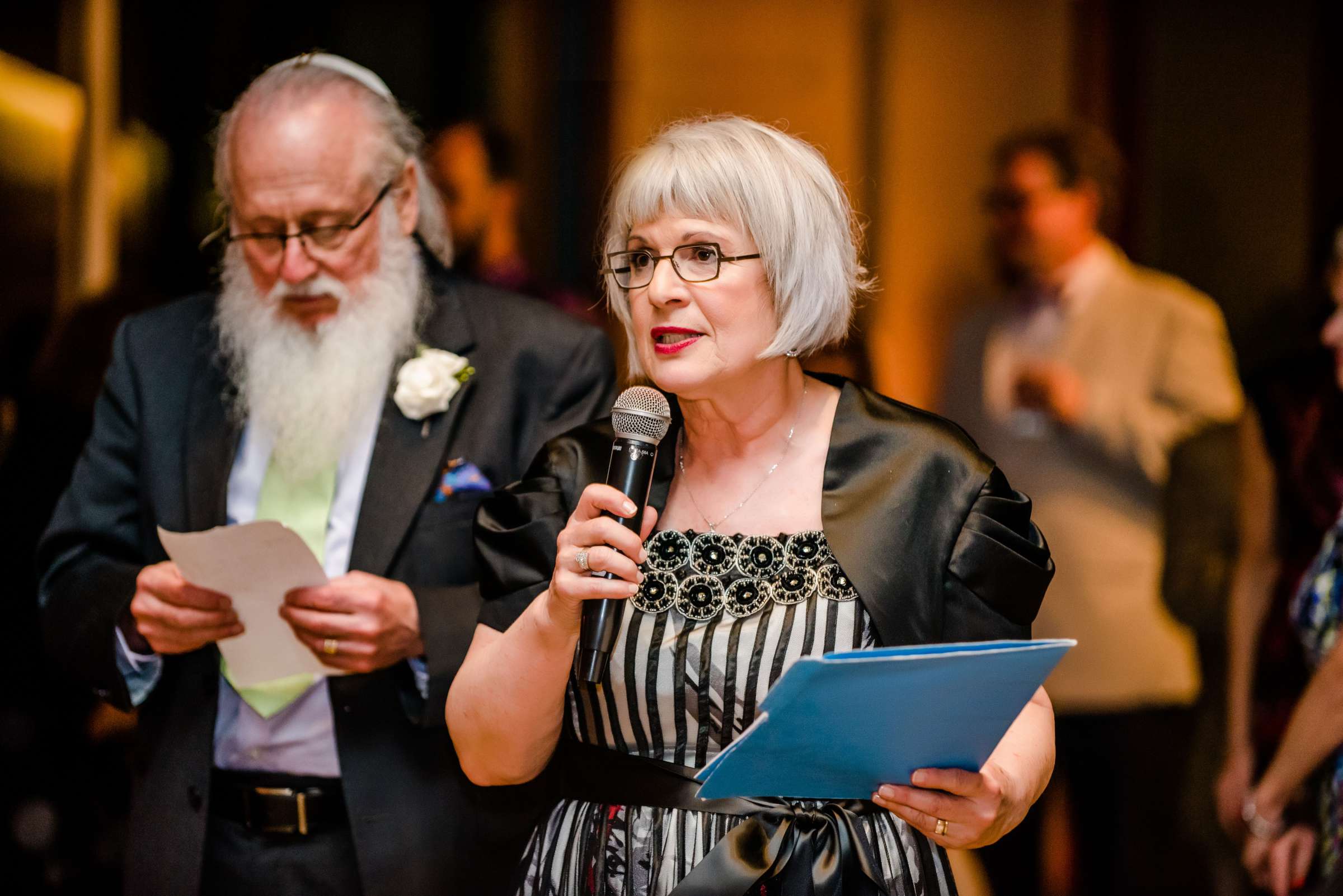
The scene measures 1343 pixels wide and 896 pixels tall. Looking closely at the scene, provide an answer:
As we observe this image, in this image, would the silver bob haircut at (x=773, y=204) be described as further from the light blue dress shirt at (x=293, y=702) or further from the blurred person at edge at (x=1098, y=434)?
the blurred person at edge at (x=1098, y=434)

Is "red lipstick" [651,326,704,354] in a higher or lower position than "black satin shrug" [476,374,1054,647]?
higher

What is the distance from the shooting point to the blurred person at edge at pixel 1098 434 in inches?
167

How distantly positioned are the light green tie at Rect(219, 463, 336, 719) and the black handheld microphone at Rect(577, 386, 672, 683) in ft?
2.75

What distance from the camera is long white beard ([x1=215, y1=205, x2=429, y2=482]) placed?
2.59m

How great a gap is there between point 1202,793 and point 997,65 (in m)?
3.57

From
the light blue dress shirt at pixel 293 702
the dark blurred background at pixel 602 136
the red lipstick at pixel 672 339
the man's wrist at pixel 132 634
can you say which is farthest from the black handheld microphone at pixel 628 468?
the dark blurred background at pixel 602 136

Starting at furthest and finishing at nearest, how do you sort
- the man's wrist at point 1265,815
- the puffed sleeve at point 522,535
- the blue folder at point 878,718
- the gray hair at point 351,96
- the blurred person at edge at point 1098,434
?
the blurred person at edge at point 1098,434 < the man's wrist at point 1265,815 < the gray hair at point 351,96 < the puffed sleeve at point 522,535 < the blue folder at point 878,718

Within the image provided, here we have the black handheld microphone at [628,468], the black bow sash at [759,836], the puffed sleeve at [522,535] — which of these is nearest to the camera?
the black handheld microphone at [628,468]

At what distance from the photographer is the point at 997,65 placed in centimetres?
619

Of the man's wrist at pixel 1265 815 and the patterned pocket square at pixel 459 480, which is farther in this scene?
the man's wrist at pixel 1265 815

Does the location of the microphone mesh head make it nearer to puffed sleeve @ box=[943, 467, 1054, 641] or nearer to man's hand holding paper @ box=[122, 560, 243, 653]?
Result: puffed sleeve @ box=[943, 467, 1054, 641]

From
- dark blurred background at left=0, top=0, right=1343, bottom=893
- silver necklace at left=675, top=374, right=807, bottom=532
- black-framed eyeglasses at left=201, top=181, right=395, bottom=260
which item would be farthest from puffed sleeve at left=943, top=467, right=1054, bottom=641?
black-framed eyeglasses at left=201, top=181, right=395, bottom=260

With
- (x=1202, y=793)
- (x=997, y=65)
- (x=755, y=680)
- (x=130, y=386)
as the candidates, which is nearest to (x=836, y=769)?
(x=755, y=680)

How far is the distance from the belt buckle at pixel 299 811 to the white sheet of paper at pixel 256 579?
21 centimetres
